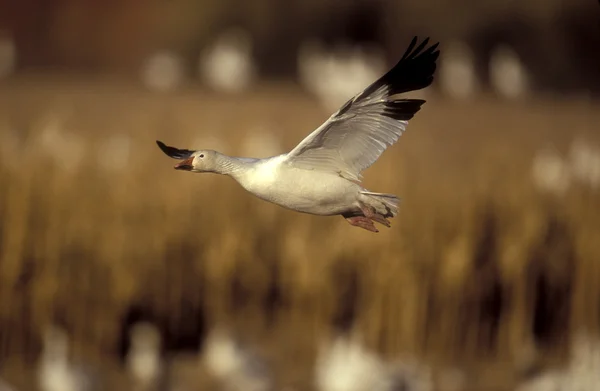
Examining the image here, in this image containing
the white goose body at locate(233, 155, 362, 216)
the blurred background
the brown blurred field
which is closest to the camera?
the white goose body at locate(233, 155, 362, 216)

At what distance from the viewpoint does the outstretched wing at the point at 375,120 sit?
283cm

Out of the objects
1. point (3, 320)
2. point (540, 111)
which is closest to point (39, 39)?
point (540, 111)

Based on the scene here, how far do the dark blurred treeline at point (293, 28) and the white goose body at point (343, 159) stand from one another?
45.2 feet

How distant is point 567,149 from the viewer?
38.6ft

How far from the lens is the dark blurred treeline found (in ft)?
55.5

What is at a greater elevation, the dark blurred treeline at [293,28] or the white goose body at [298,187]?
the dark blurred treeline at [293,28]

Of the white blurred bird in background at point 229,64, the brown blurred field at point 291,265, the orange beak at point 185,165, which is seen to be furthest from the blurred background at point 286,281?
the white blurred bird in background at point 229,64

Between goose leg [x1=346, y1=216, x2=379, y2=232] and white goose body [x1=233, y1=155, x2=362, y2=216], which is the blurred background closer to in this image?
goose leg [x1=346, y1=216, x2=379, y2=232]

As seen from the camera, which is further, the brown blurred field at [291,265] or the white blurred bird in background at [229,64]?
the white blurred bird in background at [229,64]

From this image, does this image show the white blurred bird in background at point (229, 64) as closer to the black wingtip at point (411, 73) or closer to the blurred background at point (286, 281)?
the blurred background at point (286, 281)

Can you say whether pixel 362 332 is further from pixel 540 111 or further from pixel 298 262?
pixel 540 111

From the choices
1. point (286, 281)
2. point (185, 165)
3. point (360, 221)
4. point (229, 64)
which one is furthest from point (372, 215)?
point (229, 64)

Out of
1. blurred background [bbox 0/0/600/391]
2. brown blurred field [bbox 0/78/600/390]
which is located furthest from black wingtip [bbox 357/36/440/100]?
brown blurred field [bbox 0/78/600/390]

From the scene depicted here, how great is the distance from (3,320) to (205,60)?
10.5 meters
